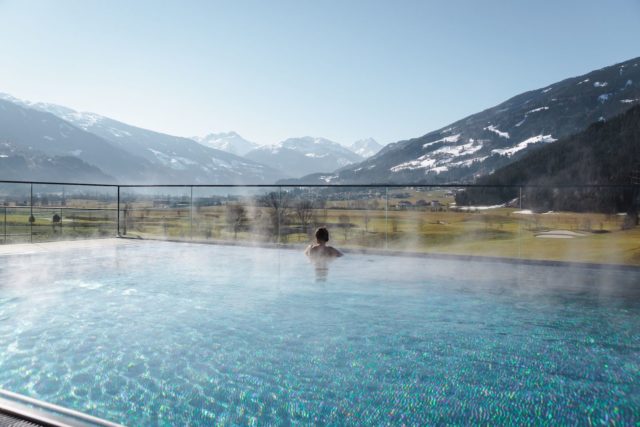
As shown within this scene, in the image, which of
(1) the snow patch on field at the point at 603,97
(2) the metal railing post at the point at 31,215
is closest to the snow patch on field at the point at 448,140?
(1) the snow patch on field at the point at 603,97

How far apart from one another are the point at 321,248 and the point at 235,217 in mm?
4381

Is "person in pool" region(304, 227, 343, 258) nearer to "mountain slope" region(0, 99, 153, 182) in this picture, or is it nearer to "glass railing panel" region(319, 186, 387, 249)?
"glass railing panel" region(319, 186, 387, 249)

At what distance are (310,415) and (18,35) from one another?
9.99 metres

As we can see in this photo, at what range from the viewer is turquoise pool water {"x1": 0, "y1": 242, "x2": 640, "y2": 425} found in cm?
204

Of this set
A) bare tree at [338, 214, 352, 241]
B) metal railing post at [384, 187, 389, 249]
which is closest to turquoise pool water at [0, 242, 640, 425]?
metal railing post at [384, 187, 389, 249]

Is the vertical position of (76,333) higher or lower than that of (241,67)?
lower

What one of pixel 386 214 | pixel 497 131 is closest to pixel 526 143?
pixel 497 131

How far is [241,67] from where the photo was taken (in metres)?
18.1

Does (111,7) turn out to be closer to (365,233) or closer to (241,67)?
(365,233)

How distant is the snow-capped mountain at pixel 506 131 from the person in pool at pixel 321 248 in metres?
89.4

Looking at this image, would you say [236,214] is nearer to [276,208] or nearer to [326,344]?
[276,208]

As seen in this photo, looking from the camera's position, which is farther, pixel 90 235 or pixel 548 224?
pixel 548 224

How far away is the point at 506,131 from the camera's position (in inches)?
4587

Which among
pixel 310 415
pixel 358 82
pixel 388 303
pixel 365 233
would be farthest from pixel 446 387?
pixel 358 82
